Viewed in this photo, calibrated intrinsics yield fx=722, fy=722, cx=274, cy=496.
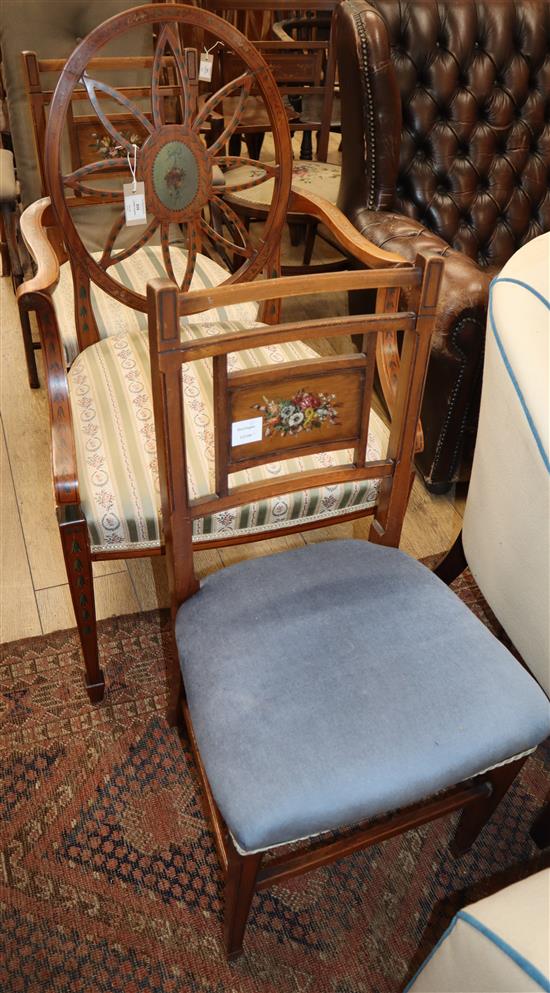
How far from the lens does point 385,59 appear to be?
172cm

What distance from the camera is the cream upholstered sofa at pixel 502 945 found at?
645 millimetres

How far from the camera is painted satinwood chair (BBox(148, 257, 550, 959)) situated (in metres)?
0.80

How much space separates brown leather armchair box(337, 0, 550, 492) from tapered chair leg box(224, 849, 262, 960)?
112 centimetres

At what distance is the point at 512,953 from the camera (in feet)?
2.15

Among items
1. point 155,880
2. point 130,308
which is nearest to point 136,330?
point 130,308

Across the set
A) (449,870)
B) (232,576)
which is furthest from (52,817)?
(449,870)

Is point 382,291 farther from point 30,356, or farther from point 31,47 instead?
point 31,47

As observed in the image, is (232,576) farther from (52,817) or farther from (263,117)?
(263,117)

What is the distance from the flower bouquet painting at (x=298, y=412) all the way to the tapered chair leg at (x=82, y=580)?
1.15 ft

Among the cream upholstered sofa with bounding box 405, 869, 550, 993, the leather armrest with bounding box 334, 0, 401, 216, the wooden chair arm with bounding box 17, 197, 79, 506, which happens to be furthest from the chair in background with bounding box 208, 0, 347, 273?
the cream upholstered sofa with bounding box 405, 869, 550, 993

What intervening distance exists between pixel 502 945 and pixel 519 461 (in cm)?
57

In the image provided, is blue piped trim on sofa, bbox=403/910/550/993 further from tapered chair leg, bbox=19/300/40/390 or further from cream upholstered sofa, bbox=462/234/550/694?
tapered chair leg, bbox=19/300/40/390

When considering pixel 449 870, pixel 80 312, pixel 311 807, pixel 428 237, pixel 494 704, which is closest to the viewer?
pixel 311 807

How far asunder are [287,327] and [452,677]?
0.47 metres
